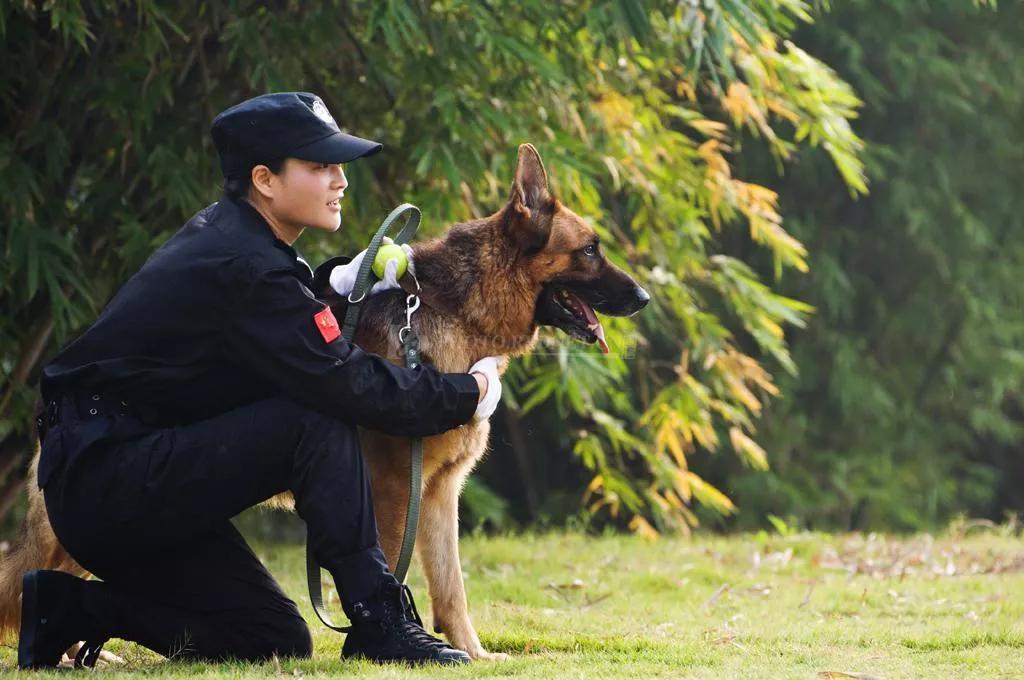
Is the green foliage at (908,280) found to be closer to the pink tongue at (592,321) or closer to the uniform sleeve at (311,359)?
the pink tongue at (592,321)

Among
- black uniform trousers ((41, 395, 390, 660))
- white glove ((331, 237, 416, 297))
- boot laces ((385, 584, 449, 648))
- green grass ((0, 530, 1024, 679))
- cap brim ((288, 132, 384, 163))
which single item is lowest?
green grass ((0, 530, 1024, 679))

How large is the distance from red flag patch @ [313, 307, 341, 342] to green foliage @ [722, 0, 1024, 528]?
874 cm

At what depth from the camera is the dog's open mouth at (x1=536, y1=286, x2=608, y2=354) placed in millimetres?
4660

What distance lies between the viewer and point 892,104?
13.0 m

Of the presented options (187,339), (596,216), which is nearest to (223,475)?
(187,339)

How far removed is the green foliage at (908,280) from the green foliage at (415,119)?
14.6 feet

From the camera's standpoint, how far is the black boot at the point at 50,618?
379 centimetres

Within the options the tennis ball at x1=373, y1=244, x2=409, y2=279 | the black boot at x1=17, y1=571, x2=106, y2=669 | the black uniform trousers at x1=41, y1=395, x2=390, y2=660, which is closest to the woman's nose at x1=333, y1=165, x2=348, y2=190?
the tennis ball at x1=373, y1=244, x2=409, y2=279

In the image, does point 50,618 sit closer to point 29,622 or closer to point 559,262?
point 29,622

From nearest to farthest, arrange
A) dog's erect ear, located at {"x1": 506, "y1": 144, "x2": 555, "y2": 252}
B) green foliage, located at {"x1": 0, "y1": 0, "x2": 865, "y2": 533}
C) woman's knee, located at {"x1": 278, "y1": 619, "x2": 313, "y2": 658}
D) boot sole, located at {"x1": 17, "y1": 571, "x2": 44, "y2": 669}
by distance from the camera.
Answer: boot sole, located at {"x1": 17, "y1": 571, "x2": 44, "y2": 669}, woman's knee, located at {"x1": 278, "y1": 619, "x2": 313, "y2": 658}, dog's erect ear, located at {"x1": 506, "y1": 144, "x2": 555, "y2": 252}, green foliage, located at {"x1": 0, "y1": 0, "x2": 865, "y2": 533}

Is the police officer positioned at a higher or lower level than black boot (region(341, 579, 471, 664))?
higher

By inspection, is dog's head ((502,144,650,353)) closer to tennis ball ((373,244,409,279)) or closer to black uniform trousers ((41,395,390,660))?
tennis ball ((373,244,409,279))

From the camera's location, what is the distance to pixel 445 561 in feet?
Answer: 14.5

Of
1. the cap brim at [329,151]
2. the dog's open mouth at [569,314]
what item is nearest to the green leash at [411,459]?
the cap brim at [329,151]
